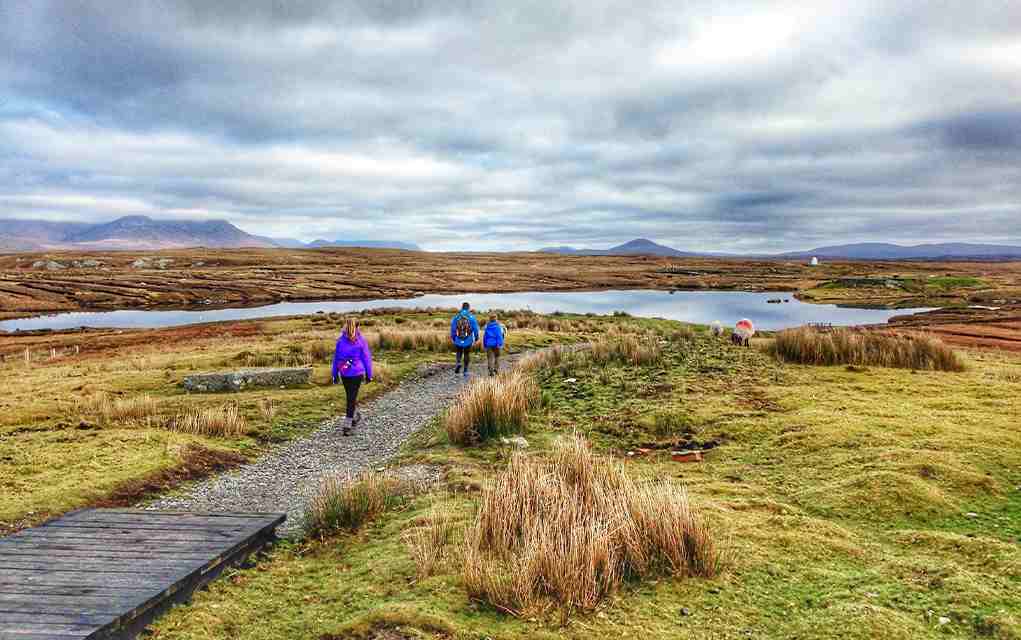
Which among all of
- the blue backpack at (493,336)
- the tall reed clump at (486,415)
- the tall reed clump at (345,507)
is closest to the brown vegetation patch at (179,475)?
the tall reed clump at (345,507)

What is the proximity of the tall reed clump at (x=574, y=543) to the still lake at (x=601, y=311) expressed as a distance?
165 ft

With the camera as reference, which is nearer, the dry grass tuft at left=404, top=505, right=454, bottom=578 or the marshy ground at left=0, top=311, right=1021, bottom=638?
the marshy ground at left=0, top=311, right=1021, bottom=638

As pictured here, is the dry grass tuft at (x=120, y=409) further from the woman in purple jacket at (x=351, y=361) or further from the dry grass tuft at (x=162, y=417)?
the woman in purple jacket at (x=351, y=361)

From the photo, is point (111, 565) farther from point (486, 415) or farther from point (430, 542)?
point (486, 415)

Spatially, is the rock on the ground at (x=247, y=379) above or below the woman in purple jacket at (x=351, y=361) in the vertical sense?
below

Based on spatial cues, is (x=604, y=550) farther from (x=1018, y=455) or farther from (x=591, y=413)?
(x=591, y=413)

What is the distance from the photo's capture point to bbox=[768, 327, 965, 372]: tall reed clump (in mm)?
17609

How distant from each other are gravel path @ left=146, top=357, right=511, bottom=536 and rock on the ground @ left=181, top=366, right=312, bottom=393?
261 cm

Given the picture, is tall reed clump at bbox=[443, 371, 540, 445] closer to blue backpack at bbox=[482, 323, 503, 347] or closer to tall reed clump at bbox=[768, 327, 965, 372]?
blue backpack at bbox=[482, 323, 503, 347]

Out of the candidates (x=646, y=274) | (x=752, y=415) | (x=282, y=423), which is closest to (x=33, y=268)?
(x=646, y=274)

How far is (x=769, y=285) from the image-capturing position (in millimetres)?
124812

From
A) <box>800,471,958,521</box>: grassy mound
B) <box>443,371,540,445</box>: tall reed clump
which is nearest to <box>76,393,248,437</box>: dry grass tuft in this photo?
<box>443,371,540,445</box>: tall reed clump

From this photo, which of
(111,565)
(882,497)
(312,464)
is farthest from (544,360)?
(111,565)

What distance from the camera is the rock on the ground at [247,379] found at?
19453 millimetres
